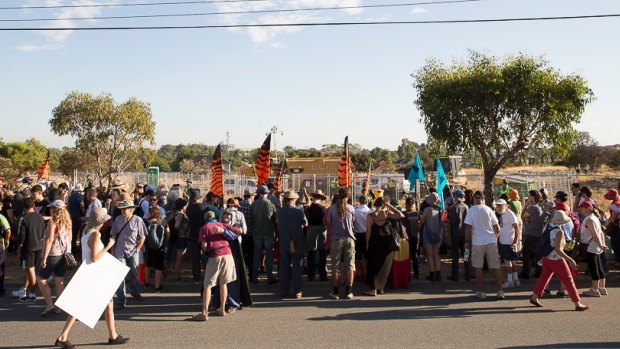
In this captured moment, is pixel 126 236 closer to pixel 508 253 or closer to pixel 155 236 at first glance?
pixel 155 236

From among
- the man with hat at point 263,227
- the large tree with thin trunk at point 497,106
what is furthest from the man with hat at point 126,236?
the large tree with thin trunk at point 497,106

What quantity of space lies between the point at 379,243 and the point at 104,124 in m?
24.2

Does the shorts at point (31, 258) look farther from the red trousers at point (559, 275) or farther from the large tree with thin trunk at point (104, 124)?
the large tree with thin trunk at point (104, 124)

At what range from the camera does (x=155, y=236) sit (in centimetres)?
955

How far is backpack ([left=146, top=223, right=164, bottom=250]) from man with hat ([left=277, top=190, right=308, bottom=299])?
213 cm

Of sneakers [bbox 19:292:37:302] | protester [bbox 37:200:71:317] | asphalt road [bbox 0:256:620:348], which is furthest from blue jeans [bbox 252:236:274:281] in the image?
sneakers [bbox 19:292:37:302]

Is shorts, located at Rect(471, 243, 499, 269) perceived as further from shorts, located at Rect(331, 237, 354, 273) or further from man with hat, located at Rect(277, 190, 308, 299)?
man with hat, located at Rect(277, 190, 308, 299)

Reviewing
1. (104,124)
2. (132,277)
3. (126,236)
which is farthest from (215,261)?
(104,124)

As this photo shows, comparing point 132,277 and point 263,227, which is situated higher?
point 263,227

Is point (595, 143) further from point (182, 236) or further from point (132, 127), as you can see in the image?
point (182, 236)

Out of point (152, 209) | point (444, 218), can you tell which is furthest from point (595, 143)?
point (152, 209)

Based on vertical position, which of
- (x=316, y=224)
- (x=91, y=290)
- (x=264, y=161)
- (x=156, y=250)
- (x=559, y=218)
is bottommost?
(x=91, y=290)

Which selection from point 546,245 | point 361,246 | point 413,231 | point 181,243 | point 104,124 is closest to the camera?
point 546,245

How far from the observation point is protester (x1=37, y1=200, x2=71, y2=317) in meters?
7.87
